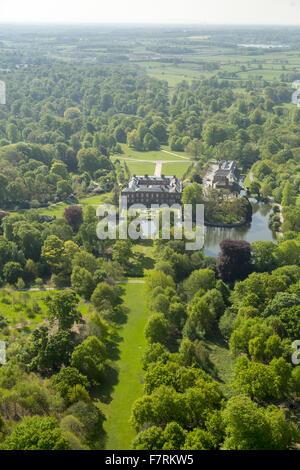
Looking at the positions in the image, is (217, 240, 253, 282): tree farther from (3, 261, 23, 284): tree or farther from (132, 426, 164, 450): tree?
(3, 261, 23, 284): tree

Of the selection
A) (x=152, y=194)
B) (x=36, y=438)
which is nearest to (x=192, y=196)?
(x=152, y=194)

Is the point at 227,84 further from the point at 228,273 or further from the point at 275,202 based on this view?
the point at 228,273

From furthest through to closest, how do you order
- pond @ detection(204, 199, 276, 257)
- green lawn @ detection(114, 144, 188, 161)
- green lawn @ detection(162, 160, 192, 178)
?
green lawn @ detection(114, 144, 188, 161) < green lawn @ detection(162, 160, 192, 178) < pond @ detection(204, 199, 276, 257)

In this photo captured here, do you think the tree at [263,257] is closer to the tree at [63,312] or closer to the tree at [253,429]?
the tree at [63,312]

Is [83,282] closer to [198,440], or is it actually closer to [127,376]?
[127,376]

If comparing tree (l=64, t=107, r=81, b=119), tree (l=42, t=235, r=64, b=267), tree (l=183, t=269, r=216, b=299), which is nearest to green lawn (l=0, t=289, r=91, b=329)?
tree (l=42, t=235, r=64, b=267)
